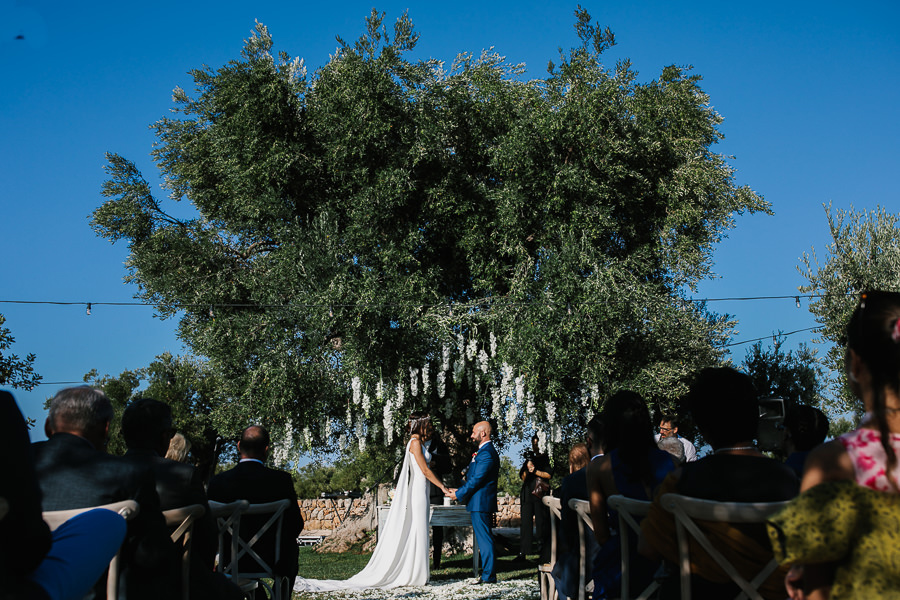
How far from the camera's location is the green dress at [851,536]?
141cm

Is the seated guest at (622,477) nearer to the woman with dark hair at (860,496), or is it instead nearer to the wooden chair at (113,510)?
the woman with dark hair at (860,496)

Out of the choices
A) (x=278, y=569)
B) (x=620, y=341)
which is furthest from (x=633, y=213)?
(x=278, y=569)

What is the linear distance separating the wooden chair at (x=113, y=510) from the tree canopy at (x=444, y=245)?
10923 mm

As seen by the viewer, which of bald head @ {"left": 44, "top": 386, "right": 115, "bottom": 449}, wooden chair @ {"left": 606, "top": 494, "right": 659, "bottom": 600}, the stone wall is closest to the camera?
bald head @ {"left": 44, "top": 386, "right": 115, "bottom": 449}

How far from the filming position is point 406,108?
15617 millimetres

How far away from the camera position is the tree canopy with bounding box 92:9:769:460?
14.2m

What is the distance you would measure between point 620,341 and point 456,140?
5.30 metres

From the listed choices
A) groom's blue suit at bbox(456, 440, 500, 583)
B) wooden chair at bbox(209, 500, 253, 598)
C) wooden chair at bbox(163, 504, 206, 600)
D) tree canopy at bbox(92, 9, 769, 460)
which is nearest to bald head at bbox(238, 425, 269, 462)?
wooden chair at bbox(209, 500, 253, 598)

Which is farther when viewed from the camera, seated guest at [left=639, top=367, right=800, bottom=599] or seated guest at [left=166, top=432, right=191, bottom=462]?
seated guest at [left=166, top=432, right=191, bottom=462]

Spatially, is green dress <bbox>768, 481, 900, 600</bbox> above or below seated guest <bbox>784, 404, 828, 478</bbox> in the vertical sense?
below

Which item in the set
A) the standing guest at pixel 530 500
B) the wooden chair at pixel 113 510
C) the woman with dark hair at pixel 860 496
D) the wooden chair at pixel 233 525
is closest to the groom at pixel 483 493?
the standing guest at pixel 530 500

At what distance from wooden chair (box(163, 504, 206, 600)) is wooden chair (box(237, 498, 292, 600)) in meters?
1.09

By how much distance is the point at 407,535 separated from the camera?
9.18 meters

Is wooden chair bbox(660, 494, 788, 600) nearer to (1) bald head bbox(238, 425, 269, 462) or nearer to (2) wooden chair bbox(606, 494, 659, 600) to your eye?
(2) wooden chair bbox(606, 494, 659, 600)
